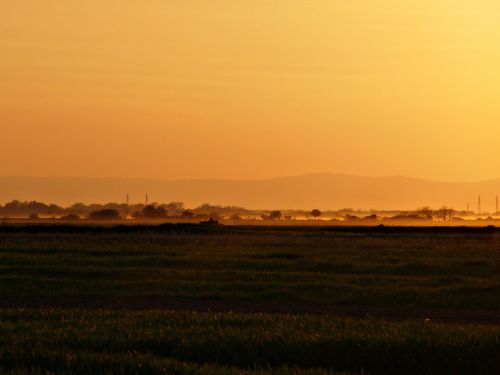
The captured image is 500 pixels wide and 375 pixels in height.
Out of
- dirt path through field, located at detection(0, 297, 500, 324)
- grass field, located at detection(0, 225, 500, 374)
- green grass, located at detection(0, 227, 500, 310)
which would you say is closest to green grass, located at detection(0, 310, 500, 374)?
grass field, located at detection(0, 225, 500, 374)

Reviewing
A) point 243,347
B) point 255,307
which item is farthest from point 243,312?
point 243,347

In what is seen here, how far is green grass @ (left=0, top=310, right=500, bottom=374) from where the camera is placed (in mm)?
17172

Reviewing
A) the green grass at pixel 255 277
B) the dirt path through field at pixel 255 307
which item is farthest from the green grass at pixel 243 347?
the green grass at pixel 255 277

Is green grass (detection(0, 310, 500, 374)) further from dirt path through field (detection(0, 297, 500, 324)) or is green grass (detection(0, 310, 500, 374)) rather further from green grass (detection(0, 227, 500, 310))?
green grass (detection(0, 227, 500, 310))

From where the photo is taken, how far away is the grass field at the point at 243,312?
726 inches

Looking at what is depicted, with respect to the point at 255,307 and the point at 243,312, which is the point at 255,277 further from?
the point at 243,312

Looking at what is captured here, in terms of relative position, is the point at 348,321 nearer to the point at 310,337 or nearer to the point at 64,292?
the point at 310,337

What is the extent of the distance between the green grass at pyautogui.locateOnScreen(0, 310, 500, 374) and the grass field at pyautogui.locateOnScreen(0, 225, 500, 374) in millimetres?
34

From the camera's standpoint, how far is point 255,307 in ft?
96.1

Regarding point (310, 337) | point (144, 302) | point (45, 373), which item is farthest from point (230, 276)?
point (45, 373)

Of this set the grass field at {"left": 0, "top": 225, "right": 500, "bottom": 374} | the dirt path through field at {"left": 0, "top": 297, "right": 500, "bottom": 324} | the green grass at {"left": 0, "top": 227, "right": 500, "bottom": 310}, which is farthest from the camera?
the green grass at {"left": 0, "top": 227, "right": 500, "bottom": 310}

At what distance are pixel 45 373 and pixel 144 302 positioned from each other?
15.0 m

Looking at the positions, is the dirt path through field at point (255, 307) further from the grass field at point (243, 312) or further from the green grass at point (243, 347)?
the green grass at point (243, 347)

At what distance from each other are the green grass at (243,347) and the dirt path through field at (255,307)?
5.51 meters
